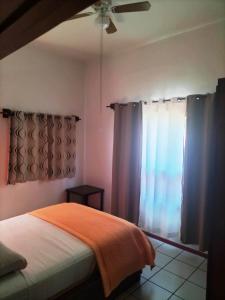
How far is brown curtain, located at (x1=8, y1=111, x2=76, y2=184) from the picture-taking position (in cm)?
315

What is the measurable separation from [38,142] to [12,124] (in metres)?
0.45

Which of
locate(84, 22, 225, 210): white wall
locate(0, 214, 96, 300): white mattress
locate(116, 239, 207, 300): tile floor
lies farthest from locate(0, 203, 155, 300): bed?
locate(84, 22, 225, 210): white wall

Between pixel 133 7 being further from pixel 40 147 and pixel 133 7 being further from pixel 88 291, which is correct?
pixel 88 291

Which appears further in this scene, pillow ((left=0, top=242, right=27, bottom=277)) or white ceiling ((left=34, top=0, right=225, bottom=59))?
white ceiling ((left=34, top=0, right=225, bottom=59))

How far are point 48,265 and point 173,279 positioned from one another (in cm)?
140

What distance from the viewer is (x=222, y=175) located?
96 cm

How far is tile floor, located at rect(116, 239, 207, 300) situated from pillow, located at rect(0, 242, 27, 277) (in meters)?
1.03

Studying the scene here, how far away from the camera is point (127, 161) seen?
3.32 metres

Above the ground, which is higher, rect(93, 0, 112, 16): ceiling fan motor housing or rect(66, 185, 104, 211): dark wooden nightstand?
rect(93, 0, 112, 16): ceiling fan motor housing

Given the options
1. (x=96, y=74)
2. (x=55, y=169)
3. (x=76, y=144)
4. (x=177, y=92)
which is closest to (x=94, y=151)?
(x=76, y=144)

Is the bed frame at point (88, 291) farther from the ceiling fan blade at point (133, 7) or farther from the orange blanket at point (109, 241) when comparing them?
the ceiling fan blade at point (133, 7)

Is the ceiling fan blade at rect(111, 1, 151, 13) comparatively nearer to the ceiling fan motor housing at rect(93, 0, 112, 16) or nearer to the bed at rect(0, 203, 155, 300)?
the ceiling fan motor housing at rect(93, 0, 112, 16)

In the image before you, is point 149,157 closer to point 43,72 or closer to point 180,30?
point 180,30

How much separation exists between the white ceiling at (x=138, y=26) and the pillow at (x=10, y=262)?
2279 millimetres
